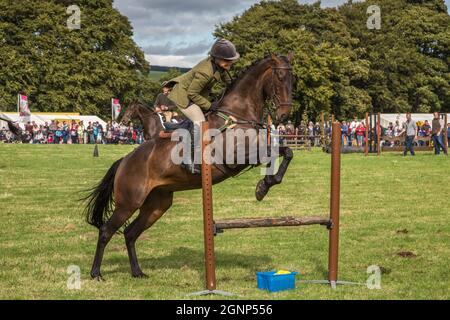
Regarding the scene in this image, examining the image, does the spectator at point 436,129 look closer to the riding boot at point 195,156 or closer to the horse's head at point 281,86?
the horse's head at point 281,86

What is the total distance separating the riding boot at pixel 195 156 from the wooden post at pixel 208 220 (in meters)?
0.71

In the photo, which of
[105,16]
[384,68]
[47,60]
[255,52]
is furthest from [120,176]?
[384,68]

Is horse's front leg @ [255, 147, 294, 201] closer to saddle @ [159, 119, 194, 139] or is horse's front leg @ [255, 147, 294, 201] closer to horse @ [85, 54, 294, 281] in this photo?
horse @ [85, 54, 294, 281]

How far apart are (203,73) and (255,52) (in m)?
58.9

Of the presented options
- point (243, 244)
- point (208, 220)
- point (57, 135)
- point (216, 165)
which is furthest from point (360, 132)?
point (208, 220)

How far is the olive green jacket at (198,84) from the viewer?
9.07 meters

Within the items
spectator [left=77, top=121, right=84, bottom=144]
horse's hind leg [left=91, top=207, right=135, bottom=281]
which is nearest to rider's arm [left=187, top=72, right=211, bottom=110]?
horse's hind leg [left=91, top=207, right=135, bottom=281]

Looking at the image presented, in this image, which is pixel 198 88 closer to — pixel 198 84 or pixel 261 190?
pixel 198 84

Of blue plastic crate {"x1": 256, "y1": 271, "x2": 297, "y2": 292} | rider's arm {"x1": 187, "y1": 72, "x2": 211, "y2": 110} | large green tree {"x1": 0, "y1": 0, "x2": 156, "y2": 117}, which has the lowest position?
blue plastic crate {"x1": 256, "y1": 271, "x2": 297, "y2": 292}

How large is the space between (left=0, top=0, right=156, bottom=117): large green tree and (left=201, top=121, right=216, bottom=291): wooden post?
62.7 meters

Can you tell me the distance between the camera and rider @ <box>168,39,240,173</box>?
8.93 metres

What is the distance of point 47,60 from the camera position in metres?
69.5

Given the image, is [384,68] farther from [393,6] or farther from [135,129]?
[135,129]

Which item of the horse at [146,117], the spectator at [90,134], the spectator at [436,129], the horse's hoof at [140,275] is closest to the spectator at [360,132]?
the spectator at [436,129]
